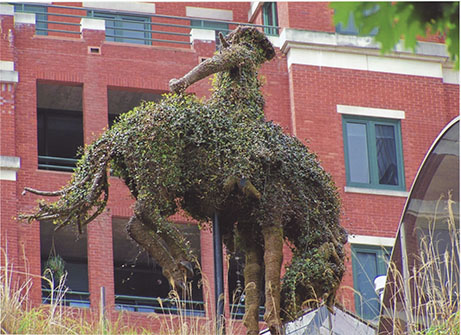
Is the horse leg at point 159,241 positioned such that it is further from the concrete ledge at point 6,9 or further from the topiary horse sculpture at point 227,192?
the concrete ledge at point 6,9

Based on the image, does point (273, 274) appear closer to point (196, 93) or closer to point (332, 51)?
point (196, 93)

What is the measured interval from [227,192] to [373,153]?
58.5ft

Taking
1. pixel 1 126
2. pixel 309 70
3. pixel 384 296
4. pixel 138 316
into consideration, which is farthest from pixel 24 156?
pixel 384 296

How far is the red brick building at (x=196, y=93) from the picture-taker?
94.1ft

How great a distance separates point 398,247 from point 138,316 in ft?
43.3

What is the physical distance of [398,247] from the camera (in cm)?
1540

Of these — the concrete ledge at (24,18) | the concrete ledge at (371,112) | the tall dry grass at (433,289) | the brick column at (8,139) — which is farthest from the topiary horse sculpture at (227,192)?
the concrete ledge at (371,112)

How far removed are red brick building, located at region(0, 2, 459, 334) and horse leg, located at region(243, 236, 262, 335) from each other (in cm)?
1439

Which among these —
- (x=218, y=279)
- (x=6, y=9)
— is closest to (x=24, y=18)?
(x=6, y=9)

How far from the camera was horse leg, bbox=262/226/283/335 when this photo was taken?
12734 mm

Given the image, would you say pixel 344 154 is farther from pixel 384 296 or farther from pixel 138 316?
pixel 384 296

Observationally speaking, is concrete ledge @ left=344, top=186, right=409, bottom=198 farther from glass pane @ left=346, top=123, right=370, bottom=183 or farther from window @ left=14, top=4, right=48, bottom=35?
window @ left=14, top=4, right=48, bottom=35

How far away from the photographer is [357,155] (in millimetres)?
30250

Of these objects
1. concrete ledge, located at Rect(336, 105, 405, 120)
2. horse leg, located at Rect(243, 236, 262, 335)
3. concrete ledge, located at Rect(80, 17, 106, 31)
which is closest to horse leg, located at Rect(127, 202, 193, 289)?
horse leg, located at Rect(243, 236, 262, 335)
